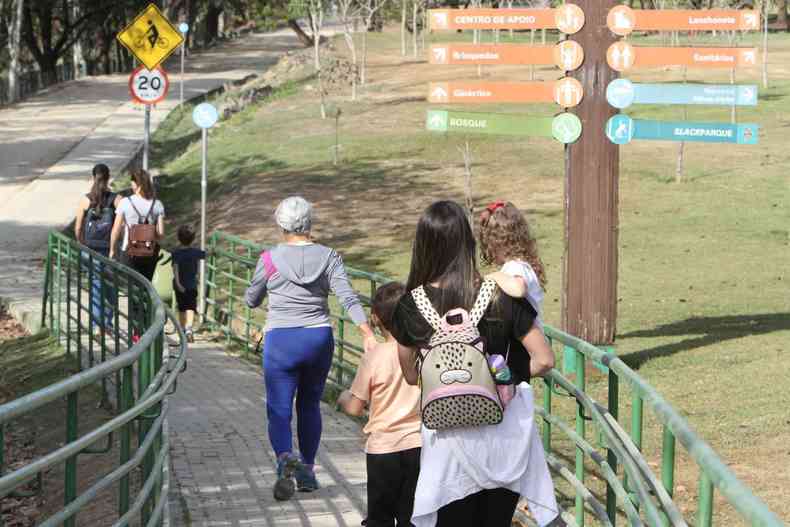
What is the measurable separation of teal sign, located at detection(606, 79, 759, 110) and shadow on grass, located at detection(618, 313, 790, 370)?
259 cm

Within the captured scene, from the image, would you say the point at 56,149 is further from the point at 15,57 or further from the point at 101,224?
the point at 101,224

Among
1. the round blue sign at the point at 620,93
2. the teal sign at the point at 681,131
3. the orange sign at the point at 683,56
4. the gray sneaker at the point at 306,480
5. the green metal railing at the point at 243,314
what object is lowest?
the green metal railing at the point at 243,314

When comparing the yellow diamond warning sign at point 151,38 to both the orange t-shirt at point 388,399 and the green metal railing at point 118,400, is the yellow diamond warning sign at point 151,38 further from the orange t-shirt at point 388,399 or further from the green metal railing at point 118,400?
the orange t-shirt at point 388,399

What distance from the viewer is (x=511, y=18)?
43.5 ft

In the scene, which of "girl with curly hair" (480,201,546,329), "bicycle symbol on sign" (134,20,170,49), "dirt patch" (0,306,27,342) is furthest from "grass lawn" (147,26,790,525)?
"dirt patch" (0,306,27,342)

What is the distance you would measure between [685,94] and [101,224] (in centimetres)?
546

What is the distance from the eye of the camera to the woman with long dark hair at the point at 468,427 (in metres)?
4.70

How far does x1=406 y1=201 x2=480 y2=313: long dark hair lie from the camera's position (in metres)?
4.70

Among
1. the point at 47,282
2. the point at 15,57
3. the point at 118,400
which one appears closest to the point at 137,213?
the point at 47,282

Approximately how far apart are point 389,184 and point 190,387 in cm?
1761

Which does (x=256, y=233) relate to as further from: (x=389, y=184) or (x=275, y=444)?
(x=275, y=444)

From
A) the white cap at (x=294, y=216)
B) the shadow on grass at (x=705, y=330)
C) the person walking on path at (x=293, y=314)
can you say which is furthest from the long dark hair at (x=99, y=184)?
the white cap at (x=294, y=216)

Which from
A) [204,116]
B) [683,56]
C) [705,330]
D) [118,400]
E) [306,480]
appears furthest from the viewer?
[204,116]

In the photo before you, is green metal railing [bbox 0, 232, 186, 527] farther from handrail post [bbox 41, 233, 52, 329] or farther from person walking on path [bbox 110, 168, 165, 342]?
handrail post [bbox 41, 233, 52, 329]
